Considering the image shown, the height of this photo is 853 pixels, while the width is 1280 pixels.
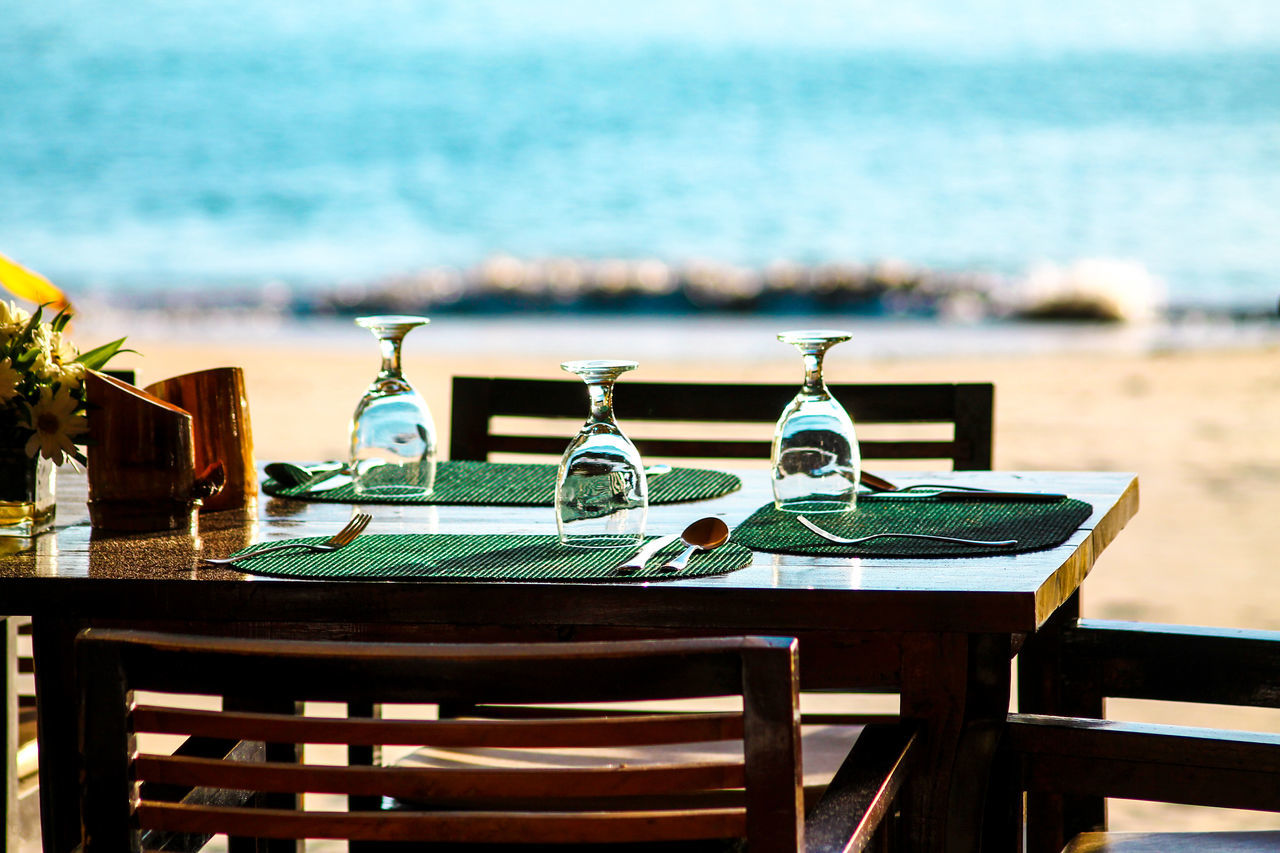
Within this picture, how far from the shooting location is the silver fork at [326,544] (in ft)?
4.29

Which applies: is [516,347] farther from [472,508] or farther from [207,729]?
[207,729]

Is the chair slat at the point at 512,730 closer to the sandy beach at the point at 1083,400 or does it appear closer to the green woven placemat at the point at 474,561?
the green woven placemat at the point at 474,561

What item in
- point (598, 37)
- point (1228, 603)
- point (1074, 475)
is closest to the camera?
point (1074, 475)

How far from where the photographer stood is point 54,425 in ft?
4.68

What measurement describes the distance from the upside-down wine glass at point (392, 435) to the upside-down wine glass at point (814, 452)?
1.34 feet

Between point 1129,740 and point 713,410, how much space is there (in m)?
1.19

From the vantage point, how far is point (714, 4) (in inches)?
1321

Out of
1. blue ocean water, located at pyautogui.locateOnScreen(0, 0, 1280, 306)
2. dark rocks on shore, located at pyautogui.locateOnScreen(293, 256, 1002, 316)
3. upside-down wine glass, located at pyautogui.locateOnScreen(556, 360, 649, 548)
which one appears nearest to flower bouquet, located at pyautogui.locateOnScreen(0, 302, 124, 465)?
upside-down wine glass, located at pyautogui.locateOnScreen(556, 360, 649, 548)

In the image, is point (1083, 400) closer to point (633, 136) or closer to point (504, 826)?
point (504, 826)

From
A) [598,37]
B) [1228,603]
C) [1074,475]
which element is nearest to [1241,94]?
[598,37]

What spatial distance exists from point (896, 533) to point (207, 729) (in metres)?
0.78

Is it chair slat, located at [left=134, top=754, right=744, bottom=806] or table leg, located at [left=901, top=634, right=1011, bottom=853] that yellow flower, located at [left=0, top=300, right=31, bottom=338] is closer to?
chair slat, located at [left=134, top=754, right=744, bottom=806]

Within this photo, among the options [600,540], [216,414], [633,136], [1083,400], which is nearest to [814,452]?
[600,540]

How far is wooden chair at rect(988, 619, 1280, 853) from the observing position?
1071mm
